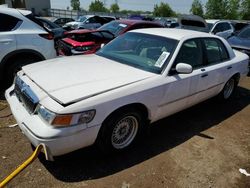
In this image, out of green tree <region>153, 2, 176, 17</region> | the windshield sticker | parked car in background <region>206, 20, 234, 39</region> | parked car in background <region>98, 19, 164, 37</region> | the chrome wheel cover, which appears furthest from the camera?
green tree <region>153, 2, 176, 17</region>

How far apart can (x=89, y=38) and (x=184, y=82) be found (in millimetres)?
4421

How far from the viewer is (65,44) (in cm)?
720

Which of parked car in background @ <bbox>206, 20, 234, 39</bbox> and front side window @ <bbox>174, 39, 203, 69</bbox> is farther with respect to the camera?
parked car in background @ <bbox>206, 20, 234, 39</bbox>

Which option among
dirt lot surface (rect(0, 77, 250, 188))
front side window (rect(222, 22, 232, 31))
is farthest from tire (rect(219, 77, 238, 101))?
front side window (rect(222, 22, 232, 31))

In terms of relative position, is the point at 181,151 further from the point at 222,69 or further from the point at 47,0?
the point at 47,0

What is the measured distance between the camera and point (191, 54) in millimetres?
4348

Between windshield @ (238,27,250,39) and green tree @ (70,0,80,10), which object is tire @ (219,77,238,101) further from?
green tree @ (70,0,80,10)

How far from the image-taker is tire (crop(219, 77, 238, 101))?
5558 millimetres

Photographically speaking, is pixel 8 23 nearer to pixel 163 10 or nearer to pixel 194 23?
pixel 194 23

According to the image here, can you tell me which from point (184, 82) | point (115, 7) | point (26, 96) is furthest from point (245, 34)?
point (115, 7)

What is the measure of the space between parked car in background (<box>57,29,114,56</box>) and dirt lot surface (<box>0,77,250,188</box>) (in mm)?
2766

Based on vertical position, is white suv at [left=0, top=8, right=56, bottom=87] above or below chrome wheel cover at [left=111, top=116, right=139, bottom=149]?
above

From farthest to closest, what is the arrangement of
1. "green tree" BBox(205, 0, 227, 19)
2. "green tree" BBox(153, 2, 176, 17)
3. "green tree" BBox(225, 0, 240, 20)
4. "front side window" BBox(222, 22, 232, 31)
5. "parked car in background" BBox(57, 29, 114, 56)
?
1. "green tree" BBox(153, 2, 176, 17)
2. "green tree" BBox(225, 0, 240, 20)
3. "green tree" BBox(205, 0, 227, 19)
4. "front side window" BBox(222, 22, 232, 31)
5. "parked car in background" BBox(57, 29, 114, 56)

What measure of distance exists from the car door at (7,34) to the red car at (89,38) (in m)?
1.68
